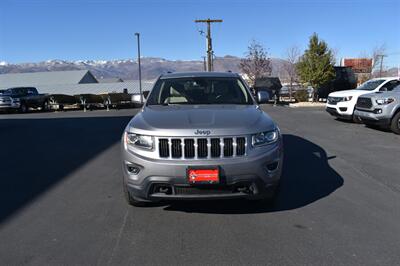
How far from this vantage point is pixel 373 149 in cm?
852

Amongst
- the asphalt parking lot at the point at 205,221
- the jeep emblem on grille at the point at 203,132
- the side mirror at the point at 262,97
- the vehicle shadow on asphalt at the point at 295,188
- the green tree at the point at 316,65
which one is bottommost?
the asphalt parking lot at the point at 205,221

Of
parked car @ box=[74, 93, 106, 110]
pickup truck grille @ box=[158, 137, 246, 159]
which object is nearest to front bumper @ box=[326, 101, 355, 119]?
pickup truck grille @ box=[158, 137, 246, 159]

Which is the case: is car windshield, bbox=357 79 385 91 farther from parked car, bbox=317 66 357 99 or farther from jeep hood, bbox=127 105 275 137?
parked car, bbox=317 66 357 99

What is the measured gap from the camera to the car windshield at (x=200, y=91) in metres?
→ 5.45

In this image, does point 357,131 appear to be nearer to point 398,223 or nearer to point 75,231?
point 398,223

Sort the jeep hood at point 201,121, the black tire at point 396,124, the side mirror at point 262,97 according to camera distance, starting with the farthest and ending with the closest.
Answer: the black tire at point 396,124
the side mirror at point 262,97
the jeep hood at point 201,121

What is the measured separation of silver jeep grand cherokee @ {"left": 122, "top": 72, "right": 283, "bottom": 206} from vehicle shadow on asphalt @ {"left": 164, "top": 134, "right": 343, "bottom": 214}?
0.57 meters

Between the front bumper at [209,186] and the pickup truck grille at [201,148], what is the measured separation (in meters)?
0.08

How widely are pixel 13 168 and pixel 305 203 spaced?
5.44m

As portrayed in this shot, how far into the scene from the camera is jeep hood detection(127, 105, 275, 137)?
399 centimetres

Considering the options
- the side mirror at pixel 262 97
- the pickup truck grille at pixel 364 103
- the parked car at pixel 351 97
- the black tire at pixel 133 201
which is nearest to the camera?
the black tire at pixel 133 201

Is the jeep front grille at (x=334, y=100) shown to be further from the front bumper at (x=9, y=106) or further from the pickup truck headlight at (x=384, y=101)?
the front bumper at (x=9, y=106)

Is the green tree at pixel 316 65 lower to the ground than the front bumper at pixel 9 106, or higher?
higher

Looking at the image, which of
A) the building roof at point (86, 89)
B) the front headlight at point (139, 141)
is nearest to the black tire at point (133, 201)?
the front headlight at point (139, 141)
